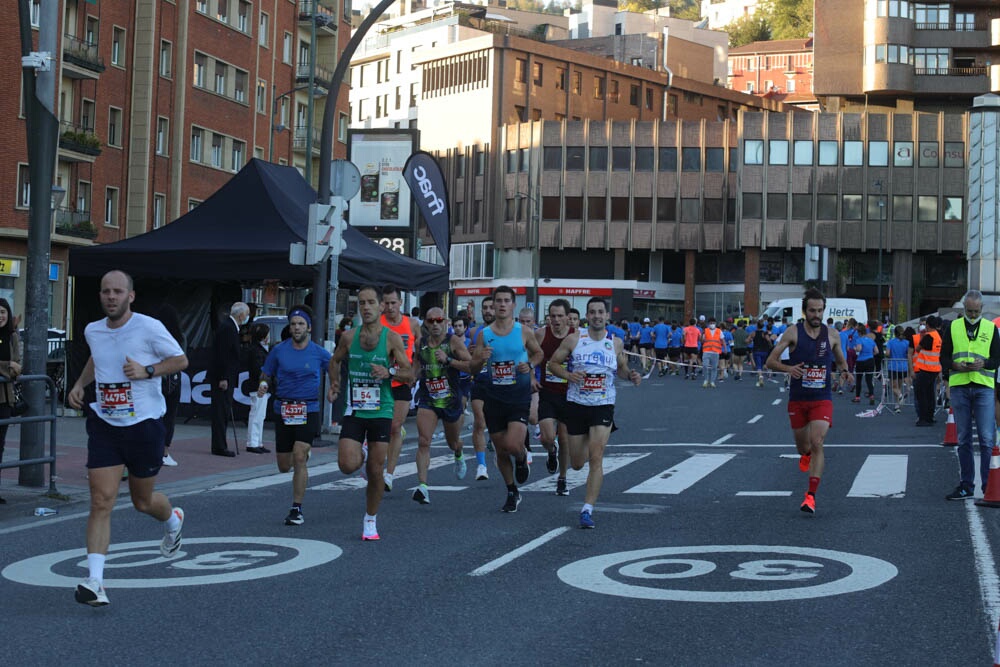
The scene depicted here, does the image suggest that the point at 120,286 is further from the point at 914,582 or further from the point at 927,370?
the point at 927,370

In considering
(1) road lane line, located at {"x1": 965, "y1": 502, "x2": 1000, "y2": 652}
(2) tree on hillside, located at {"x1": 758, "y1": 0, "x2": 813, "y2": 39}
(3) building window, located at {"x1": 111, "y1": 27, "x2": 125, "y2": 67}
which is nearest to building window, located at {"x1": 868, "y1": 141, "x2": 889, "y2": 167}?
Result: (3) building window, located at {"x1": 111, "y1": 27, "x2": 125, "y2": 67}

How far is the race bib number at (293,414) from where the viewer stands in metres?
11.4

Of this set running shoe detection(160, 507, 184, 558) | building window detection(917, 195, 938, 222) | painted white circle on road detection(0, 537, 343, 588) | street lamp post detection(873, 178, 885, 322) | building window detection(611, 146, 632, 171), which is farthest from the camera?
building window detection(611, 146, 632, 171)

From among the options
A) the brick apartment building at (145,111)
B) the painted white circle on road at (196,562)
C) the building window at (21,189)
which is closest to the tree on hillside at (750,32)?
the brick apartment building at (145,111)

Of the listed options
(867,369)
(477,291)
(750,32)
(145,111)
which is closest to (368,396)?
(867,369)

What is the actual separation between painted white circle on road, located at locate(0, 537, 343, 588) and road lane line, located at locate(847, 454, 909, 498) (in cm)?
576

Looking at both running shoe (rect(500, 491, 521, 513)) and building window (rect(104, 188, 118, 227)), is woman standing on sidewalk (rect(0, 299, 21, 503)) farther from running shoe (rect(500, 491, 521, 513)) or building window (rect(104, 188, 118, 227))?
building window (rect(104, 188, 118, 227))

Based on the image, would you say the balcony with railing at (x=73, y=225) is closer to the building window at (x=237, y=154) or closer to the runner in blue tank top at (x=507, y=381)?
the building window at (x=237, y=154)

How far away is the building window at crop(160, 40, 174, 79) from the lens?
51.7 meters

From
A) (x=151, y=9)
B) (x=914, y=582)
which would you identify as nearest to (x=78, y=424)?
(x=914, y=582)

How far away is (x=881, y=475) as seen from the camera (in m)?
15.0

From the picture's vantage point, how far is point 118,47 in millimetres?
49844

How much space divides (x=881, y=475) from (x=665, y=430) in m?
7.41

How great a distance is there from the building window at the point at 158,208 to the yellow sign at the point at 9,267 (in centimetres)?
889
